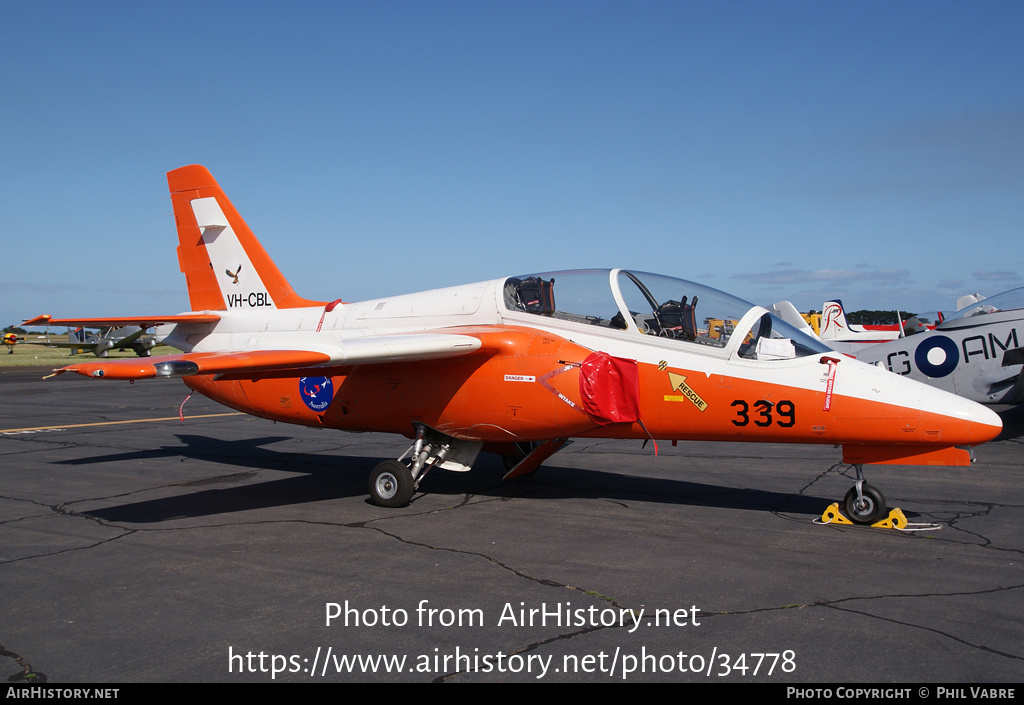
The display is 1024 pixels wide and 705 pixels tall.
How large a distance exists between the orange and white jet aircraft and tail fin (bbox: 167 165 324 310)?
218 cm

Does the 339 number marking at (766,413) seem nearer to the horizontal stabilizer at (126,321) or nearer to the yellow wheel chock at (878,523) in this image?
the yellow wheel chock at (878,523)

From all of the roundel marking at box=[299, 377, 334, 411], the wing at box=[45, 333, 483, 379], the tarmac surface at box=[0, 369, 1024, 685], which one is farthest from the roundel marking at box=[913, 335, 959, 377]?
the roundel marking at box=[299, 377, 334, 411]

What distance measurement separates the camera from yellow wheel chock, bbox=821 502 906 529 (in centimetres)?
735

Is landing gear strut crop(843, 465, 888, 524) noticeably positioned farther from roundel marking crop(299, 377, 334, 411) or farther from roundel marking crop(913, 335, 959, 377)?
roundel marking crop(913, 335, 959, 377)

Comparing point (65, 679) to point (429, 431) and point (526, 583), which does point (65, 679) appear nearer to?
point (526, 583)

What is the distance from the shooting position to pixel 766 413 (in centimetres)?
731

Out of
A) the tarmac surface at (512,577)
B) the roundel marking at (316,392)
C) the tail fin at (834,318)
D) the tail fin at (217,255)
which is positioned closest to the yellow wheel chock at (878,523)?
the tarmac surface at (512,577)

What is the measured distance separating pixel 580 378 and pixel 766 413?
1873 millimetres

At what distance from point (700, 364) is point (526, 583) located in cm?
305

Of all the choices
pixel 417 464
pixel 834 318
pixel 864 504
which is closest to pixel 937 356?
pixel 864 504

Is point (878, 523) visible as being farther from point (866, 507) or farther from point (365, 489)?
point (365, 489)

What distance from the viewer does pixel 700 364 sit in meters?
7.56
